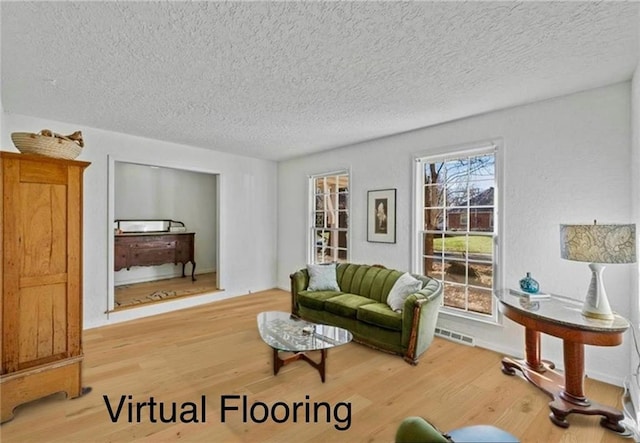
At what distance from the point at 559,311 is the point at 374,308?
1.57m

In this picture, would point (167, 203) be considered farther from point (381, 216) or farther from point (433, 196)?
point (433, 196)

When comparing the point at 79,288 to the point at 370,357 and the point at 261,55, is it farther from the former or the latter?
the point at 370,357

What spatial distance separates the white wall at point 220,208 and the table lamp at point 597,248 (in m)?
4.62

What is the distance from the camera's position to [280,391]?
245 centimetres

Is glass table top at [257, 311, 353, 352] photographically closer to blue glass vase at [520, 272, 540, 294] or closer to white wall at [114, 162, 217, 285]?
blue glass vase at [520, 272, 540, 294]

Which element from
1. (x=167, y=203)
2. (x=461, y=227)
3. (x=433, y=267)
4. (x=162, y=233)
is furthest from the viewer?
(x=167, y=203)

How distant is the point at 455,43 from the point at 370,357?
2.74m

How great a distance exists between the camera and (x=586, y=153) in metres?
2.70

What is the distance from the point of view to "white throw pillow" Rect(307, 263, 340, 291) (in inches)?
162

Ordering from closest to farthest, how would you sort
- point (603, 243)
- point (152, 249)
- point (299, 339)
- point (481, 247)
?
point (603, 243)
point (299, 339)
point (481, 247)
point (152, 249)

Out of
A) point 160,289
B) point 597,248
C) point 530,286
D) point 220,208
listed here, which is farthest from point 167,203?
point 597,248

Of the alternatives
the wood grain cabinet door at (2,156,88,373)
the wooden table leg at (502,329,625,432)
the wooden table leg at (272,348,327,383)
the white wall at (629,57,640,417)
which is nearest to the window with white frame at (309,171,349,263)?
the wooden table leg at (272,348,327,383)

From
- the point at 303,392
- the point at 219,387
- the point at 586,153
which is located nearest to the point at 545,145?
the point at 586,153

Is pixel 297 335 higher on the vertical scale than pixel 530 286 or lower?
lower
